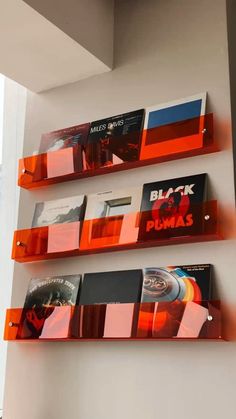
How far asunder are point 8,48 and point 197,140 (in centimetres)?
67

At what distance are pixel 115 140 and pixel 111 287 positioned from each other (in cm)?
43

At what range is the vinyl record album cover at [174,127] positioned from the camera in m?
1.50

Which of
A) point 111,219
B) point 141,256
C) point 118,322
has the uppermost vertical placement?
point 111,219

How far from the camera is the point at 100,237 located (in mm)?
1573

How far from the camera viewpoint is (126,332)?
4.73 ft

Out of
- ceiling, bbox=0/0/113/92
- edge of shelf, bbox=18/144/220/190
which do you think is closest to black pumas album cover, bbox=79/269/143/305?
edge of shelf, bbox=18/144/220/190

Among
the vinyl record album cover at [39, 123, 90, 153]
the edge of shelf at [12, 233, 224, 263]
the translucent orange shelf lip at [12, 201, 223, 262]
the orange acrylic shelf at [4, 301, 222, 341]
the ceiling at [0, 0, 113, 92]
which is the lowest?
the orange acrylic shelf at [4, 301, 222, 341]

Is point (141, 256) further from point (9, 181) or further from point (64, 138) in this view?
point (9, 181)

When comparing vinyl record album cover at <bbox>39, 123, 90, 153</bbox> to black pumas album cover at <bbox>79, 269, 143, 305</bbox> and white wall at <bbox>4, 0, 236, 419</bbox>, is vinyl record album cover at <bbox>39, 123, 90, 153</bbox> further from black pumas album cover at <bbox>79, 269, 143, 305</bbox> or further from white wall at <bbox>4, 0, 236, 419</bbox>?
black pumas album cover at <bbox>79, 269, 143, 305</bbox>

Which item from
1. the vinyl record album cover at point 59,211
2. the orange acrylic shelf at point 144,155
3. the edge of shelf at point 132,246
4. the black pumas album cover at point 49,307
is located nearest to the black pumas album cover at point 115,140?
the orange acrylic shelf at point 144,155

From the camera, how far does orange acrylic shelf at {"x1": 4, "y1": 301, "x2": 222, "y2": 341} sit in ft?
4.40

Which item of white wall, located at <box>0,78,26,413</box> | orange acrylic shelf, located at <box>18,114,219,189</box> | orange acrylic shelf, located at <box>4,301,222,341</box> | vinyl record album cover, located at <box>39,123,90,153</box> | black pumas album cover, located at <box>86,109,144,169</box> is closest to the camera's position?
orange acrylic shelf, located at <box>4,301,222,341</box>

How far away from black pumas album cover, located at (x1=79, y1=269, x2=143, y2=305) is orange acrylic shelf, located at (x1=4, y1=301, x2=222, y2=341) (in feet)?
0.09

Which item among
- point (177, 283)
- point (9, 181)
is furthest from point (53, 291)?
point (9, 181)
